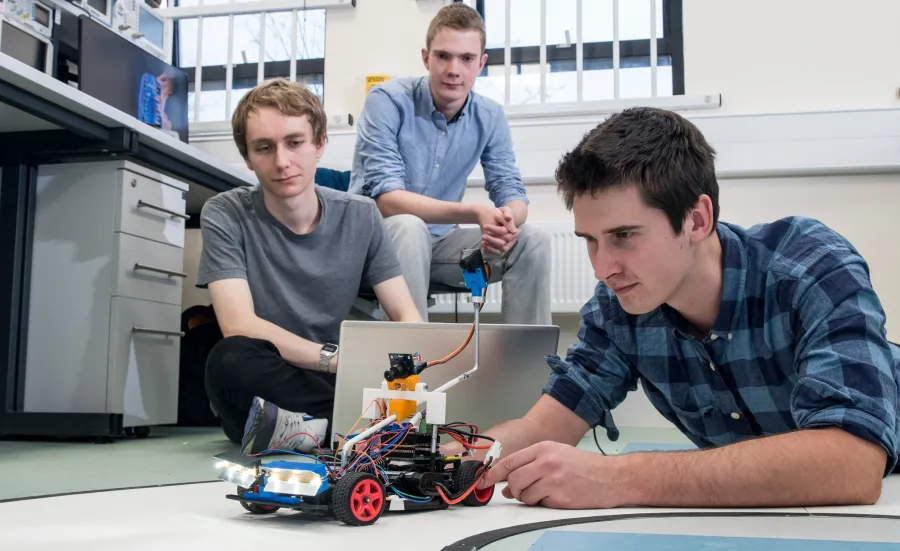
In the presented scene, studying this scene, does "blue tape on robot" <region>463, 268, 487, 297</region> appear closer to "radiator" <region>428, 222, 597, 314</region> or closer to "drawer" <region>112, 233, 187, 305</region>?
"drawer" <region>112, 233, 187, 305</region>

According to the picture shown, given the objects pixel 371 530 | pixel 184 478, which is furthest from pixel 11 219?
pixel 371 530

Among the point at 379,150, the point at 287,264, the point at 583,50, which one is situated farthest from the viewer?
the point at 583,50

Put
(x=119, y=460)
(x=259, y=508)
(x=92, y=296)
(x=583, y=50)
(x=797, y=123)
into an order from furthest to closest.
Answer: (x=583, y=50), (x=797, y=123), (x=92, y=296), (x=119, y=460), (x=259, y=508)

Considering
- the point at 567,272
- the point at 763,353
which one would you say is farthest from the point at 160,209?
the point at 763,353

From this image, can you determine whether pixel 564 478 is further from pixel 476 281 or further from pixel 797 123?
pixel 797 123

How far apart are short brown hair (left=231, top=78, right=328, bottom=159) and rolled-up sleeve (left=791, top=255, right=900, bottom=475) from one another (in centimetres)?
137

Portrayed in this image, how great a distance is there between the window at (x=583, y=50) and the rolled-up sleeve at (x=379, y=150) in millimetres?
1442

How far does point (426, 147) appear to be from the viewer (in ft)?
8.34

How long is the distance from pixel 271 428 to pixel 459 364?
1.26ft

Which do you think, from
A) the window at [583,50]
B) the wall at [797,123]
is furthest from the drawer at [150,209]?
the window at [583,50]

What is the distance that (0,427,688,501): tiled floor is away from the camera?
1.53 m

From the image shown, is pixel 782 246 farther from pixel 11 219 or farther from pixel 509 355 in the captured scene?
pixel 11 219

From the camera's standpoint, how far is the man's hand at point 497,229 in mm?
2020

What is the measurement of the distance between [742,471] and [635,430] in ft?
7.30
